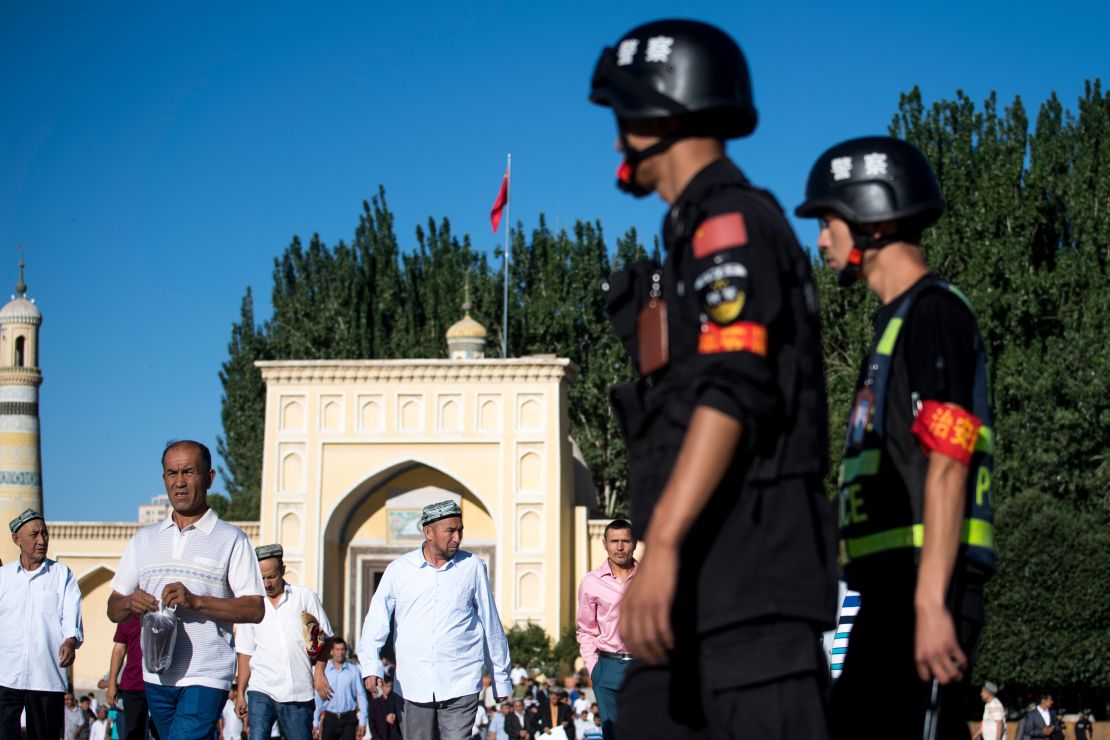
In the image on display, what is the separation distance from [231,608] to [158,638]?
0.34m

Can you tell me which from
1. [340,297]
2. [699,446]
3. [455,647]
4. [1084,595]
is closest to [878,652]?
[699,446]

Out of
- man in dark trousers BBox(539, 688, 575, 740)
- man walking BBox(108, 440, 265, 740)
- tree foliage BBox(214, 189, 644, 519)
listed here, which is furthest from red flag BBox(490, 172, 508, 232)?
man walking BBox(108, 440, 265, 740)

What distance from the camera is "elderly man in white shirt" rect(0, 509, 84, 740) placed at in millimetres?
9500

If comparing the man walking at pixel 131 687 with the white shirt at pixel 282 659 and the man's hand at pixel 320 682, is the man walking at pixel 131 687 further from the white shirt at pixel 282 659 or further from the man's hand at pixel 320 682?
the man's hand at pixel 320 682

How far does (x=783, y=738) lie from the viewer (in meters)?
3.03

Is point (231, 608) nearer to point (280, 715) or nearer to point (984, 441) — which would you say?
point (280, 715)

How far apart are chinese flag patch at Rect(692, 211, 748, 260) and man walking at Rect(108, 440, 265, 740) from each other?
432cm

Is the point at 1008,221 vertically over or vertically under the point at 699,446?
over

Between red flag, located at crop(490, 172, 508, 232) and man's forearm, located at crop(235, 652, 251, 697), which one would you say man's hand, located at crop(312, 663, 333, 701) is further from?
red flag, located at crop(490, 172, 508, 232)

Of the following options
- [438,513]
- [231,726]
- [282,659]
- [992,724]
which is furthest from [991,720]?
[438,513]

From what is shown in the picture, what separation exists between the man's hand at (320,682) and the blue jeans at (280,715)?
0.37ft

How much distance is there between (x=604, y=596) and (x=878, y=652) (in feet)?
20.9

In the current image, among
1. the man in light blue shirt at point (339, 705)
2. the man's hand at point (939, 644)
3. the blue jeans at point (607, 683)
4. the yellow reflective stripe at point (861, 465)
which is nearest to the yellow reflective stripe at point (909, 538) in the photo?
the yellow reflective stripe at point (861, 465)

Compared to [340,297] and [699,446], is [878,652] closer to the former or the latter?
[699,446]
